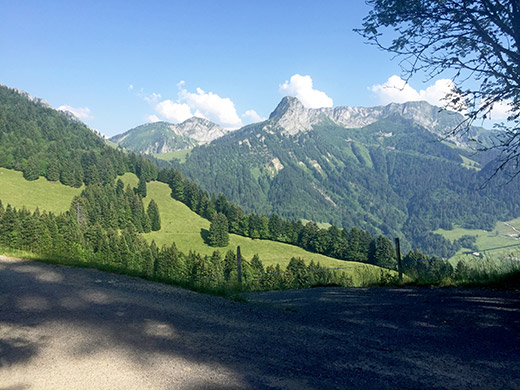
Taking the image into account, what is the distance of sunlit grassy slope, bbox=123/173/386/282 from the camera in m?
121

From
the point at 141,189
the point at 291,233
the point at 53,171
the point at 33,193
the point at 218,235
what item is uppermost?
the point at 53,171

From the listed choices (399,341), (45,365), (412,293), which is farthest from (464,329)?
(45,365)

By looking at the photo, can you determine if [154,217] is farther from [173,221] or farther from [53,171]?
[53,171]

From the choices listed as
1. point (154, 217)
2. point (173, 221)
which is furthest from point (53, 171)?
point (173, 221)

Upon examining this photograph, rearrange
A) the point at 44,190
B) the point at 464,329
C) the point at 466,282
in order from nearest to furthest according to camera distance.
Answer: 1. the point at 464,329
2. the point at 466,282
3. the point at 44,190

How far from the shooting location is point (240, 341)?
5898mm

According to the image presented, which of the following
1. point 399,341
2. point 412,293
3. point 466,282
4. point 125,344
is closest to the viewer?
point 125,344

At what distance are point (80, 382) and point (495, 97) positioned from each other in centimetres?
1253

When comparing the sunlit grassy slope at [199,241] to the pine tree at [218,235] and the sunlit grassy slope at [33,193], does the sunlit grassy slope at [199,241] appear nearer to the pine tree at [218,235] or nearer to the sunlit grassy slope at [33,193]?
the pine tree at [218,235]

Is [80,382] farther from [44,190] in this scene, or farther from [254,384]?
[44,190]

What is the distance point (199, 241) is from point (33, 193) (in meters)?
76.2

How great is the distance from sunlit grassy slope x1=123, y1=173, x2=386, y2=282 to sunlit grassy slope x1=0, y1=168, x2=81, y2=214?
36.5 metres

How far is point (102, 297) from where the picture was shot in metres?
8.02

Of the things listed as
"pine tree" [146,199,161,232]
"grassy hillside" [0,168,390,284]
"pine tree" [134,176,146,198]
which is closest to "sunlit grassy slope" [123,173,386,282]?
"grassy hillside" [0,168,390,284]
